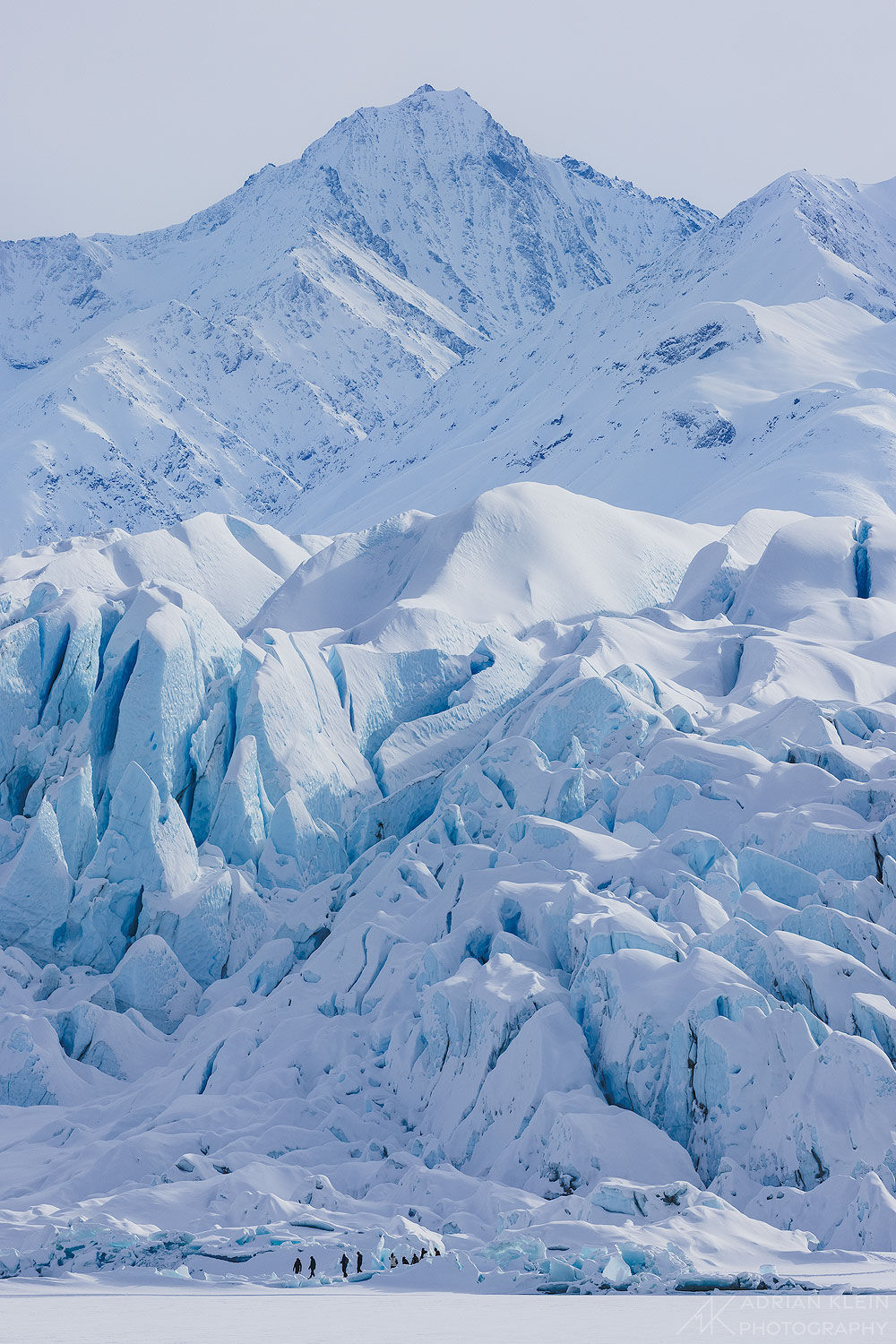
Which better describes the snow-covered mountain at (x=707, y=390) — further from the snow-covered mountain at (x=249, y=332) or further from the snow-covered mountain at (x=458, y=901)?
the snow-covered mountain at (x=458, y=901)

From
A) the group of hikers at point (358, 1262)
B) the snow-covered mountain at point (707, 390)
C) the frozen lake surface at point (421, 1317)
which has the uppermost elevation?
the snow-covered mountain at point (707, 390)

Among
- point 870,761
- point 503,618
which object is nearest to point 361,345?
point 503,618

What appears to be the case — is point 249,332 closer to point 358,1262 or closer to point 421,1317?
point 358,1262

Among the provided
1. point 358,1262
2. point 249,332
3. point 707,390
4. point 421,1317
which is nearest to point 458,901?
point 358,1262

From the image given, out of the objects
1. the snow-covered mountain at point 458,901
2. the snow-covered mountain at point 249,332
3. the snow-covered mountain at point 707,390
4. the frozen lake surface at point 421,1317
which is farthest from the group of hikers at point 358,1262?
the snow-covered mountain at point 249,332

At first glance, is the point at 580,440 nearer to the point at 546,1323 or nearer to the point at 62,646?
the point at 62,646

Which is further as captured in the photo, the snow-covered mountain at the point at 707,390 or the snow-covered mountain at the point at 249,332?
the snow-covered mountain at the point at 249,332
